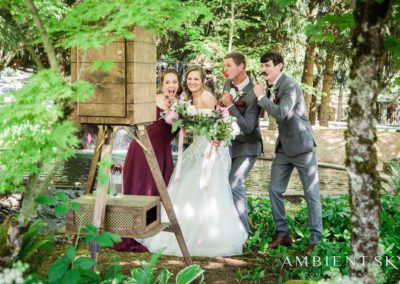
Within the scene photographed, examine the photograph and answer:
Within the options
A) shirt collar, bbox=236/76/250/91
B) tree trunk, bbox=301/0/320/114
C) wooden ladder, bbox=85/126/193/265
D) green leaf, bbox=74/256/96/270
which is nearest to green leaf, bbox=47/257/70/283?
green leaf, bbox=74/256/96/270

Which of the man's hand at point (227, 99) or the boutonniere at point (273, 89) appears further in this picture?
the man's hand at point (227, 99)

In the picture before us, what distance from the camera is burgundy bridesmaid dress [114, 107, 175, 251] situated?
19.1ft

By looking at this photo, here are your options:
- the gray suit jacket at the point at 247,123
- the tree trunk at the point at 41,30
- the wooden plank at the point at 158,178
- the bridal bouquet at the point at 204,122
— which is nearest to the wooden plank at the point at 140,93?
the wooden plank at the point at 158,178

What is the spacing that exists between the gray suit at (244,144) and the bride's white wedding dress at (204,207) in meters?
0.09

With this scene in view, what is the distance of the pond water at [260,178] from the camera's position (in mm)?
9211

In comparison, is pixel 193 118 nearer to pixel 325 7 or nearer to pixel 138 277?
pixel 138 277

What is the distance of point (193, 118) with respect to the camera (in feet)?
17.8

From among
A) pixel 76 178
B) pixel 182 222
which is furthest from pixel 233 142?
pixel 76 178

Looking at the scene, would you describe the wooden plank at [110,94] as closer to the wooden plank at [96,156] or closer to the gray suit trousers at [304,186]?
the wooden plank at [96,156]

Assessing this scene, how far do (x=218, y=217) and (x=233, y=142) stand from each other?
0.88m

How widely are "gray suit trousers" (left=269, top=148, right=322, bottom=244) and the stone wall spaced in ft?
28.7

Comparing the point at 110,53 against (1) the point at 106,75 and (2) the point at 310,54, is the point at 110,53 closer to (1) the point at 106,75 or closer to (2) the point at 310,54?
(1) the point at 106,75

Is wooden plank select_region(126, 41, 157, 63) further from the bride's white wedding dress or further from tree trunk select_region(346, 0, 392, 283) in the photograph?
the bride's white wedding dress

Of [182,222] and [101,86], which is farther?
[182,222]
